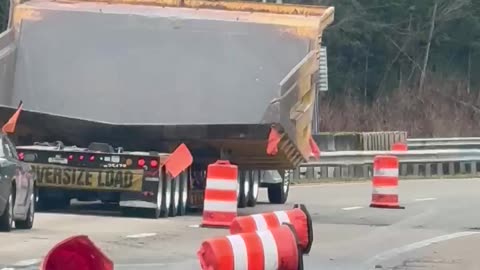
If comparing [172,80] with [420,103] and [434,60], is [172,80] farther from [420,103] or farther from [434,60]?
[434,60]

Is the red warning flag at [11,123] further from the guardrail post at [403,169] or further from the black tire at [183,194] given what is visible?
the guardrail post at [403,169]

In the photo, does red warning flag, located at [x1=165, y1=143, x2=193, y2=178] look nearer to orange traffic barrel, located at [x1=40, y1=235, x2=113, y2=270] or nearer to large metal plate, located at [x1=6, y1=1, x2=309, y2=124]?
large metal plate, located at [x1=6, y1=1, x2=309, y2=124]

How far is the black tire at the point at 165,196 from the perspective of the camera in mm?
22672

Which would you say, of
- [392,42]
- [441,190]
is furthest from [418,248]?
[392,42]

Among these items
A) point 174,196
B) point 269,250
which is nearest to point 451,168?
point 174,196

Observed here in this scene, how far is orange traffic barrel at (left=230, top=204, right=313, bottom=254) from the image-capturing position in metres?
13.0

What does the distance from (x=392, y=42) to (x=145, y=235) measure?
53915mm

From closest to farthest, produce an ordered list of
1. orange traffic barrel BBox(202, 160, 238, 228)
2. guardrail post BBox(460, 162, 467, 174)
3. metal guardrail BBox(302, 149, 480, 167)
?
orange traffic barrel BBox(202, 160, 238, 228) → metal guardrail BBox(302, 149, 480, 167) → guardrail post BBox(460, 162, 467, 174)

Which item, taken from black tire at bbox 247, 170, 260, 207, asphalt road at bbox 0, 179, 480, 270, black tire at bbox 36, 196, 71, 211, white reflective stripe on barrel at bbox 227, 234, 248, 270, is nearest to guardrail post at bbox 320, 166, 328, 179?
asphalt road at bbox 0, 179, 480, 270

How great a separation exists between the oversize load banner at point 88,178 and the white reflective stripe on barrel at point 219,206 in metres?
1.71

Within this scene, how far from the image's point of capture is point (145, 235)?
18734mm

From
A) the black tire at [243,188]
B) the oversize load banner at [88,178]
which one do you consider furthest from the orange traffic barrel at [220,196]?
the black tire at [243,188]

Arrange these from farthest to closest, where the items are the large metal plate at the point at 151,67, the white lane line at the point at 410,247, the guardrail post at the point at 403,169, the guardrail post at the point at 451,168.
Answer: the guardrail post at the point at 451,168 → the guardrail post at the point at 403,169 → the large metal plate at the point at 151,67 → the white lane line at the point at 410,247

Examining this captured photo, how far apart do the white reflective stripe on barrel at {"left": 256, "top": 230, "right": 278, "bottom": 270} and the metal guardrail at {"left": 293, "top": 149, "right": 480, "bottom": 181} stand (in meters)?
25.1
